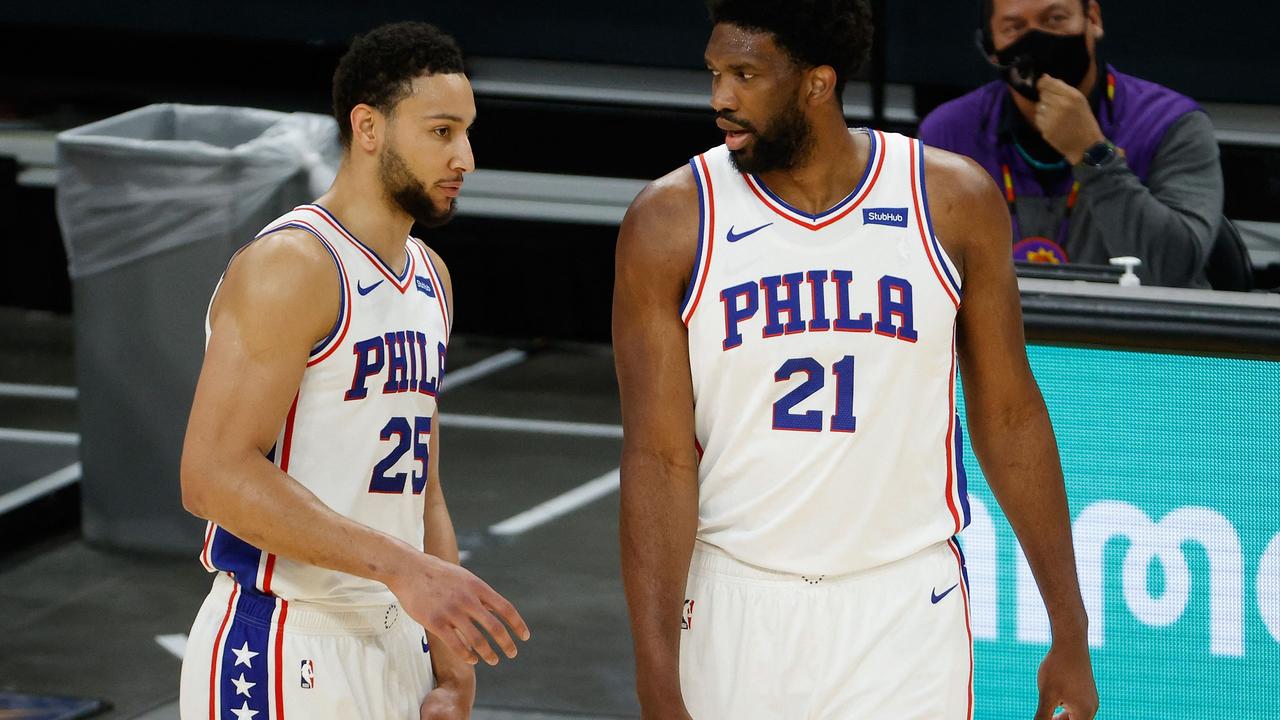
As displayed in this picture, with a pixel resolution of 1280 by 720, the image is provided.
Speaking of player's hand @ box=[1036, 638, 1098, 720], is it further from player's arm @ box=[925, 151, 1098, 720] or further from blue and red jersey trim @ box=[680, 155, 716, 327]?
blue and red jersey trim @ box=[680, 155, 716, 327]

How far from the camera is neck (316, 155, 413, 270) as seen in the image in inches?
110

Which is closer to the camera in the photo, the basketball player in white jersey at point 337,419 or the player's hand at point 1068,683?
the basketball player in white jersey at point 337,419

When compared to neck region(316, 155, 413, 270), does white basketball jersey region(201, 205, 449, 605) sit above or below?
below

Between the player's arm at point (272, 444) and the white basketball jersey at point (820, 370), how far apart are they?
474 millimetres

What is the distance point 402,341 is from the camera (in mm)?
2748

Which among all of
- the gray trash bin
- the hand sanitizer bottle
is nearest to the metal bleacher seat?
the hand sanitizer bottle

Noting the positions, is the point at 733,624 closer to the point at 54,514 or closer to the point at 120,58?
the point at 54,514

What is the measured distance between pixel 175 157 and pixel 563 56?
12.5ft

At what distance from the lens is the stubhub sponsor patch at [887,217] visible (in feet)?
9.02

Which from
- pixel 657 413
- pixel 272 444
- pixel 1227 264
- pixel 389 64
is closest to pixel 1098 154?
pixel 1227 264

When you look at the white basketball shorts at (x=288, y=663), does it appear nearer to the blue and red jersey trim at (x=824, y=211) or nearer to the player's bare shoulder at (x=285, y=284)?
the player's bare shoulder at (x=285, y=284)

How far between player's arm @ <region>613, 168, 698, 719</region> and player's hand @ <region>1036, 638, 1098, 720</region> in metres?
0.64

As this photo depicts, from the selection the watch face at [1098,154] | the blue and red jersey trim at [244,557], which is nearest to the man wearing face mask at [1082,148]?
the watch face at [1098,154]

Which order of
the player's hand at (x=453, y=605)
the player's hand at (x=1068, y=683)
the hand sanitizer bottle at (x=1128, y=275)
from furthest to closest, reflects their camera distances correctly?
1. the hand sanitizer bottle at (x=1128, y=275)
2. the player's hand at (x=1068, y=683)
3. the player's hand at (x=453, y=605)
